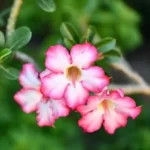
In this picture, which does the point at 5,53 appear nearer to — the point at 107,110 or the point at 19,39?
the point at 19,39

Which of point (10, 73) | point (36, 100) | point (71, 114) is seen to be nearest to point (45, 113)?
point (36, 100)

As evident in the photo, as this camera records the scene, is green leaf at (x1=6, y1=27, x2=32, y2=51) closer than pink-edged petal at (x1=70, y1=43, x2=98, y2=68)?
No

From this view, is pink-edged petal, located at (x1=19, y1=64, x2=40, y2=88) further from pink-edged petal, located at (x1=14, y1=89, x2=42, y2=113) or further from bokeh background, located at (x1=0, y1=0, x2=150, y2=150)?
bokeh background, located at (x1=0, y1=0, x2=150, y2=150)

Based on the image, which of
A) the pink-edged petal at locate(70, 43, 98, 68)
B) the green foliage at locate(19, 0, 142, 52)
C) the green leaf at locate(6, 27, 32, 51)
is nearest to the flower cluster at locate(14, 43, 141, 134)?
the pink-edged petal at locate(70, 43, 98, 68)

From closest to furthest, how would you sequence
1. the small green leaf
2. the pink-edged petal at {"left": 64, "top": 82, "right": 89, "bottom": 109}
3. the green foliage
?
the pink-edged petal at {"left": 64, "top": 82, "right": 89, "bottom": 109}
the small green leaf
the green foliage

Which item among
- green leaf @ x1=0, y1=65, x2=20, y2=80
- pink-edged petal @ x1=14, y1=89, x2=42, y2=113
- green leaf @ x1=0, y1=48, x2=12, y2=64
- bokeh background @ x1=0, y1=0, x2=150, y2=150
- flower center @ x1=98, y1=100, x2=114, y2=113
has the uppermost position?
green leaf @ x1=0, y1=48, x2=12, y2=64

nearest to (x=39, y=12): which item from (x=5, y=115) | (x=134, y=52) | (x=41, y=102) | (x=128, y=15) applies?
(x=128, y=15)

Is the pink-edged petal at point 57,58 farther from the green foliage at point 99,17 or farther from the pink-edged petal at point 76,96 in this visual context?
the green foliage at point 99,17
